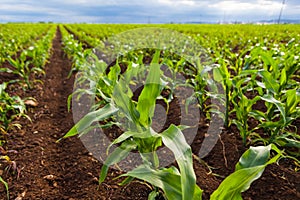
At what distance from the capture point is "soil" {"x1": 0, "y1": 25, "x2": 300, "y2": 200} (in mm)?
1728

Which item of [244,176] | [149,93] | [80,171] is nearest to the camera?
[244,176]

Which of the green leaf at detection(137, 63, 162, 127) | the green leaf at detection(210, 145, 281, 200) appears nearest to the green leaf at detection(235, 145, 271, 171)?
the green leaf at detection(210, 145, 281, 200)

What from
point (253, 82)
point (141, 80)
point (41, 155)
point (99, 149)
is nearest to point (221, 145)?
point (253, 82)

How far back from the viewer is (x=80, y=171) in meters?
2.01

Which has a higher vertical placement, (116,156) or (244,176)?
(244,176)

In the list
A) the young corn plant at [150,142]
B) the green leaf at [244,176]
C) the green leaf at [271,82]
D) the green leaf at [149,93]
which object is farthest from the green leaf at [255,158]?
the green leaf at [271,82]

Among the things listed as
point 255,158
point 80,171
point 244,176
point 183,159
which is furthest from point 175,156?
point 80,171

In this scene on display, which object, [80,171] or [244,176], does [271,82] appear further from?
[80,171]

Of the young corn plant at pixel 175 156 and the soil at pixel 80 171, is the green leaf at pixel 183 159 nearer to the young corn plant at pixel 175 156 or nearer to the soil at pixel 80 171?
the young corn plant at pixel 175 156

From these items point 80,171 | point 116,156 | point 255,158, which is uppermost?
point 255,158

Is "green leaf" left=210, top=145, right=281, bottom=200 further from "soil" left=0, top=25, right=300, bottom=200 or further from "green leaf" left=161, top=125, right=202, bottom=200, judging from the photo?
"soil" left=0, top=25, right=300, bottom=200

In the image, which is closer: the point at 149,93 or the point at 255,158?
the point at 255,158

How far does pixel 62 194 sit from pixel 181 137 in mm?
1100

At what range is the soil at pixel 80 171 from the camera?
1728 mm
